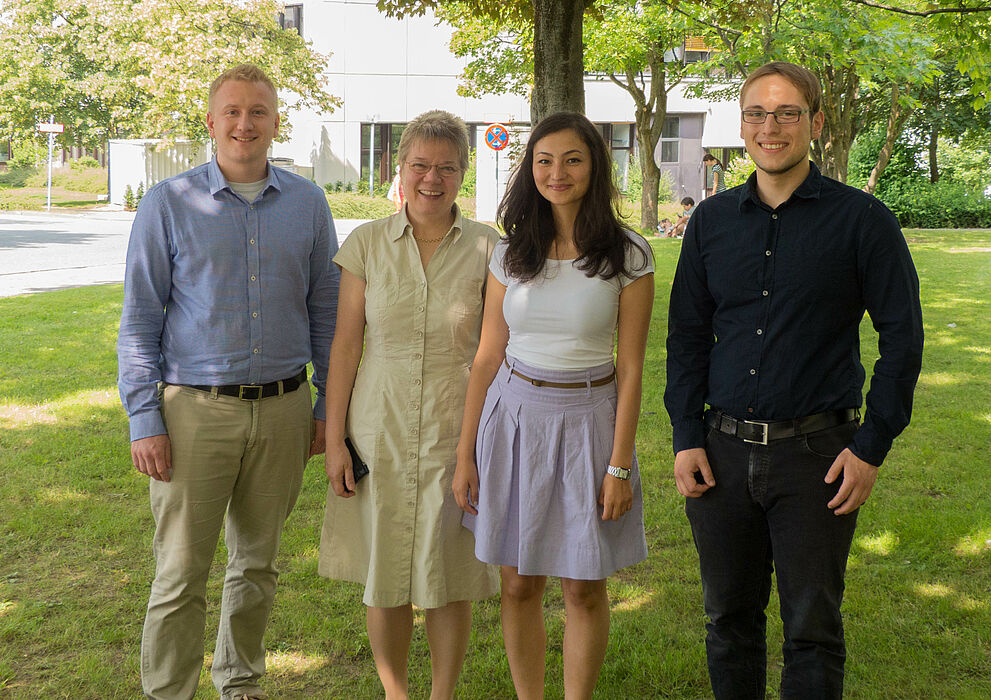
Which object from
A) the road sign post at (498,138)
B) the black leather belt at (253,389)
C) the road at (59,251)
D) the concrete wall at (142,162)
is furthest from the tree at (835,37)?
the concrete wall at (142,162)

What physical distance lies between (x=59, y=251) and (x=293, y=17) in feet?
85.0

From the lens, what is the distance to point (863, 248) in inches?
107

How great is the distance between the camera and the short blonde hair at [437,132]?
126 inches

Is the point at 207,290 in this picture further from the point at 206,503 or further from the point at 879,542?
the point at 879,542

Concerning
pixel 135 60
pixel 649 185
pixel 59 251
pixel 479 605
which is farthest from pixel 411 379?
pixel 135 60

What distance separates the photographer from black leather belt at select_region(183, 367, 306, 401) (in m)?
3.32

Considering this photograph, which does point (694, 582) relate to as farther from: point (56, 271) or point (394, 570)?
point (56, 271)

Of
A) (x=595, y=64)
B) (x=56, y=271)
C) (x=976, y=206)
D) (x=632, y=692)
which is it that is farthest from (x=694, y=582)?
(x=976, y=206)

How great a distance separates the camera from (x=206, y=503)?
3355 millimetres

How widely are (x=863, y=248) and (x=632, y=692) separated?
7.11ft

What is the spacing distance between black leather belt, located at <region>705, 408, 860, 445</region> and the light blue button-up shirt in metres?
1.64

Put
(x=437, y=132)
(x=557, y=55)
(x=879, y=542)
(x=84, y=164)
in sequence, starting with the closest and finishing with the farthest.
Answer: (x=437, y=132) → (x=879, y=542) → (x=557, y=55) → (x=84, y=164)

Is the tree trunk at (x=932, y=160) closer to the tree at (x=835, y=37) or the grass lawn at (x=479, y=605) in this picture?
the tree at (x=835, y=37)

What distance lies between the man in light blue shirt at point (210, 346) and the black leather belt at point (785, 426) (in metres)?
1.63
